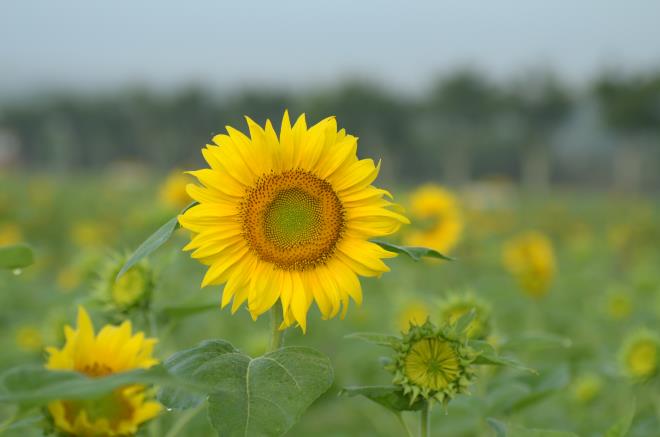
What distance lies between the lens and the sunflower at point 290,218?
3.95 feet

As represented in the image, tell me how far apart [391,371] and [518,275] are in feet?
6.09

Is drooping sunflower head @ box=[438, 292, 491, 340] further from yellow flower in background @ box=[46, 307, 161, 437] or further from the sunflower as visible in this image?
yellow flower in background @ box=[46, 307, 161, 437]

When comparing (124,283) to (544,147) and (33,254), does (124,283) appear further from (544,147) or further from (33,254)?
(544,147)

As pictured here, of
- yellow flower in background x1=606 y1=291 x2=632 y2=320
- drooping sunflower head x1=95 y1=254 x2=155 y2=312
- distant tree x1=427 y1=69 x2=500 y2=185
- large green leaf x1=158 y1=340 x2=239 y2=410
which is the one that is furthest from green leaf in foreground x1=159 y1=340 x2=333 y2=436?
distant tree x1=427 y1=69 x2=500 y2=185

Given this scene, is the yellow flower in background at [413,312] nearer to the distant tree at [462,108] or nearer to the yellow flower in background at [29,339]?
the yellow flower in background at [29,339]

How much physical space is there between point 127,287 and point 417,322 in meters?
0.78

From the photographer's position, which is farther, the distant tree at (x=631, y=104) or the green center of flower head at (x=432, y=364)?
the distant tree at (x=631, y=104)

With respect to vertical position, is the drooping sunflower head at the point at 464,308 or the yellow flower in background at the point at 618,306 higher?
the yellow flower in background at the point at 618,306

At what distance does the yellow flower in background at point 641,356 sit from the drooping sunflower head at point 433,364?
88cm

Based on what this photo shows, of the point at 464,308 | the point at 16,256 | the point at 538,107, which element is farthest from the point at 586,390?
the point at 538,107

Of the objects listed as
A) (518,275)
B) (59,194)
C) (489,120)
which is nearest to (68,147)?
(489,120)

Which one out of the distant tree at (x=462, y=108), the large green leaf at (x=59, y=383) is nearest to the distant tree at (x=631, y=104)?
the distant tree at (x=462, y=108)

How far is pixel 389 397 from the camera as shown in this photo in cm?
114

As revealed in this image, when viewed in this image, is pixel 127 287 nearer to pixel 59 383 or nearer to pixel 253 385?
pixel 253 385
